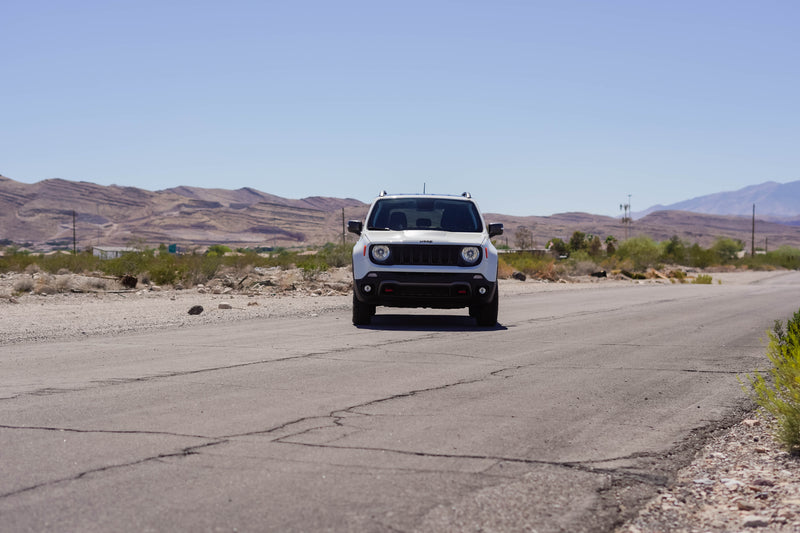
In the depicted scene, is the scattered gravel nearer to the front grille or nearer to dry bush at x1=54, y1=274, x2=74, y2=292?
the front grille

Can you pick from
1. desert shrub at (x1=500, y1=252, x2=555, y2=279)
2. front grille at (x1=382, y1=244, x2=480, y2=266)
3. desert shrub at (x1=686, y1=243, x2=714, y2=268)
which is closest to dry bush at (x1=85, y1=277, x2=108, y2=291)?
front grille at (x1=382, y1=244, x2=480, y2=266)

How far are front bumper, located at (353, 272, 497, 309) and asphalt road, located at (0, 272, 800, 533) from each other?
129 centimetres

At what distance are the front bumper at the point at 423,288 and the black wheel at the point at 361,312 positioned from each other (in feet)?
0.95

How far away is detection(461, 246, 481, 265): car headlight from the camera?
1454 centimetres

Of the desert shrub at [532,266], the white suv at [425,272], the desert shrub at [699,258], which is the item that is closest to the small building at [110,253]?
the desert shrub at [532,266]

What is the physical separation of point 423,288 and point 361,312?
1.28m

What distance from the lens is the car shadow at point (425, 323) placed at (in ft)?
48.4

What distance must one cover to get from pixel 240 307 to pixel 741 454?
16071 mm

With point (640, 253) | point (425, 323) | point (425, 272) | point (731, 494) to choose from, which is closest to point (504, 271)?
point (425, 323)

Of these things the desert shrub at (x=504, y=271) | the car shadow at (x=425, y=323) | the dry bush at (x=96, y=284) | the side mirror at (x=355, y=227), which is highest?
the side mirror at (x=355, y=227)

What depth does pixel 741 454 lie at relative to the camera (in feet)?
20.9

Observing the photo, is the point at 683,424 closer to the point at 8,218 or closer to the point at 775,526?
the point at 775,526

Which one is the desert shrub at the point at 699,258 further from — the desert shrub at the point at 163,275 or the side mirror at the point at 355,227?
the side mirror at the point at 355,227

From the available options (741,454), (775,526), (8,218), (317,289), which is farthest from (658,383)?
(8,218)
